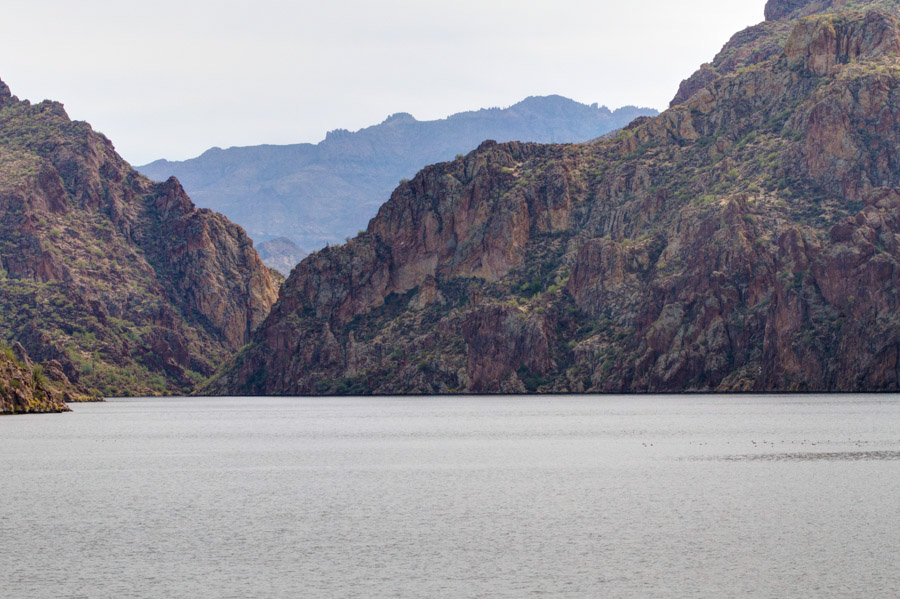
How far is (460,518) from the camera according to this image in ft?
230

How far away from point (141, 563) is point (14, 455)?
66.1m

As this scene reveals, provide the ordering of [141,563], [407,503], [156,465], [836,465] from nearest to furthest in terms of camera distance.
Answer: [141,563]
[407,503]
[836,465]
[156,465]

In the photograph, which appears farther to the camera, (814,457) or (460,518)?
(814,457)

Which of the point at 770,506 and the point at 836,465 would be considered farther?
the point at 836,465

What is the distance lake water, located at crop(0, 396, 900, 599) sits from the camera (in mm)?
51812

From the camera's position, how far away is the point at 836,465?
96062 mm

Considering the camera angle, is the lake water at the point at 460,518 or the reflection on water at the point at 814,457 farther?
the reflection on water at the point at 814,457

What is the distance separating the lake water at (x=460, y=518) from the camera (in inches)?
2040

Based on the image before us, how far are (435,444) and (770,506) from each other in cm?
6186

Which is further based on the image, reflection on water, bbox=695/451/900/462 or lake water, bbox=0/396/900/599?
reflection on water, bbox=695/451/900/462

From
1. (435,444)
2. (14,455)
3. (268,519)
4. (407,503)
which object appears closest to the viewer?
(268,519)

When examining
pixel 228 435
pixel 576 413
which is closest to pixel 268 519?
pixel 228 435

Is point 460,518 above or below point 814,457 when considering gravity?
above

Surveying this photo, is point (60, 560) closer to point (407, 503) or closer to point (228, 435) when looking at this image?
point (407, 503)
